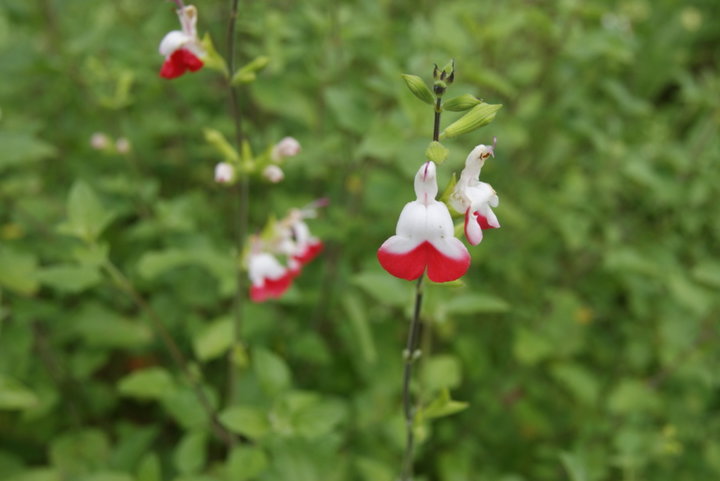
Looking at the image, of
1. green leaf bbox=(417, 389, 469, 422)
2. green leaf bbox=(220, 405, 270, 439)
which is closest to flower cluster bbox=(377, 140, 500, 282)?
green leaf bbox=(417, 389, 469, 422)

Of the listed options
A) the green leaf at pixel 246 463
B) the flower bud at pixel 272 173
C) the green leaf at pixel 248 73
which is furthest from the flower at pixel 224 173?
the green leaf at pixel 246 463

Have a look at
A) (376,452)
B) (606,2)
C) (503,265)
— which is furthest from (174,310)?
(606,2)

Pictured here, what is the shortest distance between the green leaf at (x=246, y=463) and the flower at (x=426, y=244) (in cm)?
103

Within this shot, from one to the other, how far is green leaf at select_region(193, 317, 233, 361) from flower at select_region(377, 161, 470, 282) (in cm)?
119

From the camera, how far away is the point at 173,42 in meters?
1.36

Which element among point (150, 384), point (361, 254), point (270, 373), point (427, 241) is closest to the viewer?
point (427, 241)

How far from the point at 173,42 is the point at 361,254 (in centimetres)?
166

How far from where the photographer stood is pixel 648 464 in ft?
8.66

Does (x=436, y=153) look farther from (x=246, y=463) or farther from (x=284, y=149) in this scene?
(x=246, y=463)

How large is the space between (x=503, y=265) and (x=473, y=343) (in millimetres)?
431

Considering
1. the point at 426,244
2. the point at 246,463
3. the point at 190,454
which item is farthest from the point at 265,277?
the point at 426,244

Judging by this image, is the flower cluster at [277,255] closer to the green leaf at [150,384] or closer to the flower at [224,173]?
the flower at [224,173]

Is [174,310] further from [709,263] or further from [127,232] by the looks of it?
[709,263]

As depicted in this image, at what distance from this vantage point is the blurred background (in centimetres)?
227
